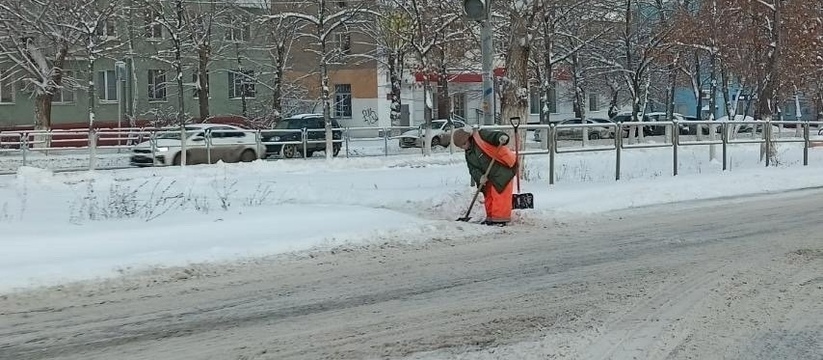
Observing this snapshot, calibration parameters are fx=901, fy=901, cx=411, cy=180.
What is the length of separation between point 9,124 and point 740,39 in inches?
1347

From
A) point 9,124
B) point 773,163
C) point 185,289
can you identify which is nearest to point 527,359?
point 185,289

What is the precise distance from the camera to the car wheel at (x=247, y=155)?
2867 centimetres

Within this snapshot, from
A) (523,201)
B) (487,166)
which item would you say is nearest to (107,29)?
(523,201)

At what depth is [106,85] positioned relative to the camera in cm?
4769

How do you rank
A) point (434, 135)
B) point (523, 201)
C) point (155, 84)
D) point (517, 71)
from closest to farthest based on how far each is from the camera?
point (523, 201), point (517, 71), point (434, 135), point (155, 84)

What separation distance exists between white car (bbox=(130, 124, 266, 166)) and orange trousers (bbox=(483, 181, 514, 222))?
51.9ft

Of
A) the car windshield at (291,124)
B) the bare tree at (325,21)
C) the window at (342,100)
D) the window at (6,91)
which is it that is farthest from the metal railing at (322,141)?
the window at (342,100)

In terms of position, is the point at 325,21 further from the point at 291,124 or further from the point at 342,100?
the point at 342,100

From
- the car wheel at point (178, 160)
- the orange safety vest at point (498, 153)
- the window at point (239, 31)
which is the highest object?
the window at point (239, 31)

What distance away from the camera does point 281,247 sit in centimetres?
1016

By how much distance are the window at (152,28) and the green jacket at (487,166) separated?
30.7m

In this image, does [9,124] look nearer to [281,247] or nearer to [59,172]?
[59,172]

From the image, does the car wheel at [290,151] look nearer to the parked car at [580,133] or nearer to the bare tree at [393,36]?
the bare tree at [393,36]

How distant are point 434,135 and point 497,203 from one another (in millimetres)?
25898
